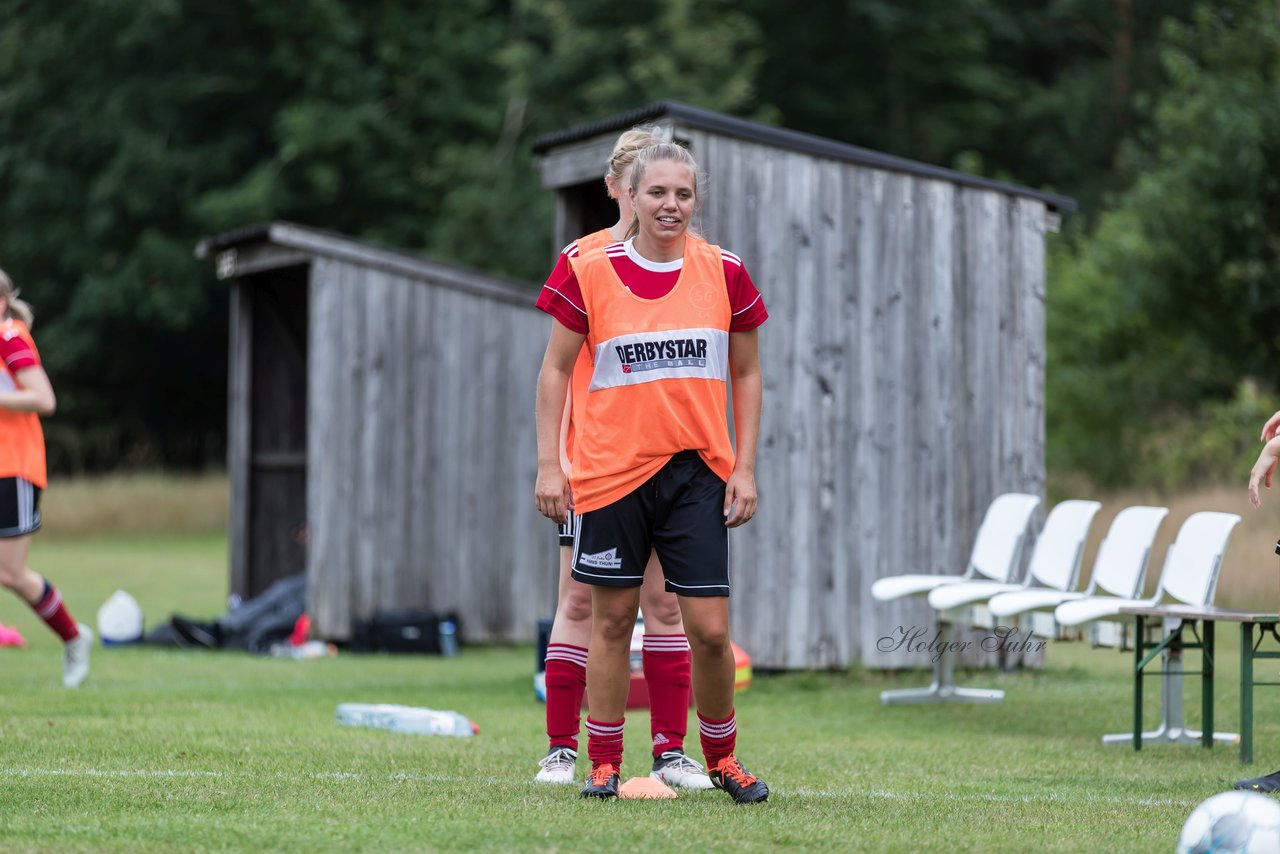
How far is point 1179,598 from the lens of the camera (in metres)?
7.26

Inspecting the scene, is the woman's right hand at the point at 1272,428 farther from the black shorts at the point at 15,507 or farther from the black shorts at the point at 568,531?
the black shorts at the point at 15,507

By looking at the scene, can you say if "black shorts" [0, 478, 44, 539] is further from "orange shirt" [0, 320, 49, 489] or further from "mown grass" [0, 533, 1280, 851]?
"mown grass" [0, 533, 1280, 851]

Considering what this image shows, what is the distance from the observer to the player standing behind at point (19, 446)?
845 centimetres

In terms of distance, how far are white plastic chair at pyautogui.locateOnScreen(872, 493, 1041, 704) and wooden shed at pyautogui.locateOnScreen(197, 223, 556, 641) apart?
12.6 feet

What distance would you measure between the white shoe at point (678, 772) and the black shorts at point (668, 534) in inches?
24.4

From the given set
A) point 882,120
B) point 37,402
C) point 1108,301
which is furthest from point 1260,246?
point 882,120

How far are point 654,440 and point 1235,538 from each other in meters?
11.3

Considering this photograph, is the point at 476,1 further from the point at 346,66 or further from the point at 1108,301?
the point at 1108,301

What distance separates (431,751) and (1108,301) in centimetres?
1601

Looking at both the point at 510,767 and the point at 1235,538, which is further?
the point at 1235,538

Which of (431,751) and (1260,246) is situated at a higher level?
(1260,246)

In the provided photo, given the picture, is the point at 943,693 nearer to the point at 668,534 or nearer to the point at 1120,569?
the point at 1120,569

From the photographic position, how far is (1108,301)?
68.4ft

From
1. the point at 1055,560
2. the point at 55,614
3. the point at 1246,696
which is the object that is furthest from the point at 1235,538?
the point at 55,614
